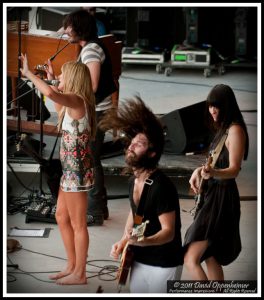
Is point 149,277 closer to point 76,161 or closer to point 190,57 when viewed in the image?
point 76,161

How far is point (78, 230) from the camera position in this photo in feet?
18.1

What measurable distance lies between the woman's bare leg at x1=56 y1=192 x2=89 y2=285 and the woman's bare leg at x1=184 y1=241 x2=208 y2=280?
98 centimetres

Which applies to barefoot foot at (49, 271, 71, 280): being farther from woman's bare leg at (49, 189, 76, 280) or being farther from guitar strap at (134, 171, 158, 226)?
guitar strap at (134, 171, 158, 226)

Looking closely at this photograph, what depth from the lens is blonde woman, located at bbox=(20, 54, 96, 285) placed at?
5.39m

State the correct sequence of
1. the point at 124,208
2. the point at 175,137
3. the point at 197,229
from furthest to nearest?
the point at 175,137
the point at 124,208
the point at 197,229

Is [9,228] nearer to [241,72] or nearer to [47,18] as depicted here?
[47,18]

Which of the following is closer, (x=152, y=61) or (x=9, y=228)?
(x=9, y=228)

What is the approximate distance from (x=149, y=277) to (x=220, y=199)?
81cm

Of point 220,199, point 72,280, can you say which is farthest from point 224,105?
point 72,280

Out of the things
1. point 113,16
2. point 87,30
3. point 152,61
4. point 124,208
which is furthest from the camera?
point 113,16

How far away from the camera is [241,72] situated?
15523 mm

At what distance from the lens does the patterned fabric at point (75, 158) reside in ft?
18.1

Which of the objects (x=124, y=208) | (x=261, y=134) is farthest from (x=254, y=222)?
(x=261, y=134)

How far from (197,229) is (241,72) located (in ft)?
36.0
